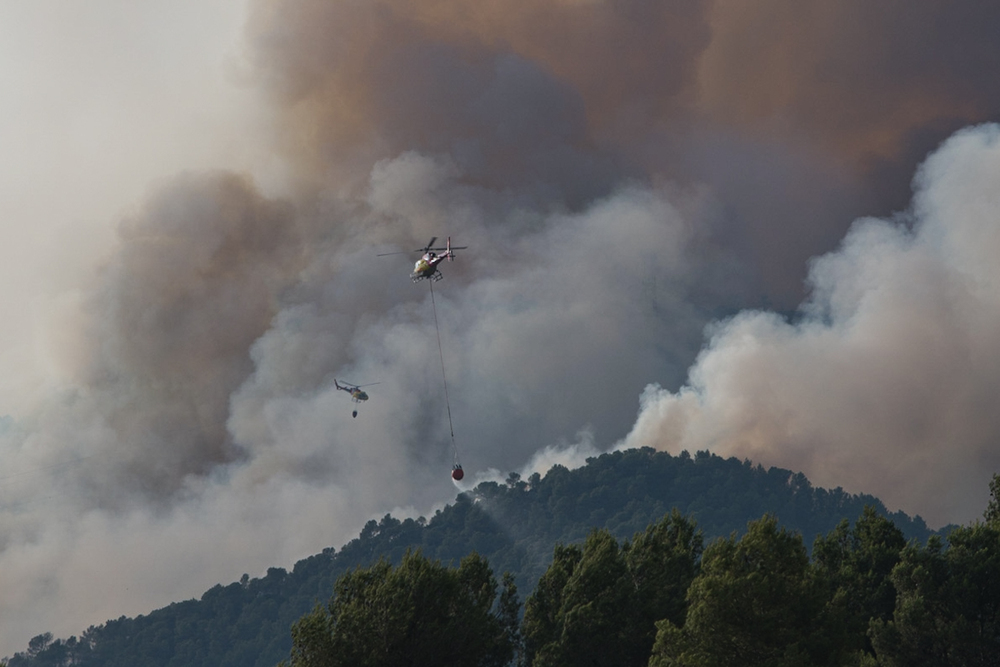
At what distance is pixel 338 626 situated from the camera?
258 ft

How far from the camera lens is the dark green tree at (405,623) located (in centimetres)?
7794

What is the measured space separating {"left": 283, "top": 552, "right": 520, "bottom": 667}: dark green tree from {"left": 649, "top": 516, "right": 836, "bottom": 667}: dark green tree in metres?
20.3

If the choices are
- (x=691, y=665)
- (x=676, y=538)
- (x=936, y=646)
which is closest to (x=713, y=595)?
(x=691, y=665)

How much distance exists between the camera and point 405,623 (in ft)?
261

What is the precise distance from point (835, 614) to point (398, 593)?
31377 mm

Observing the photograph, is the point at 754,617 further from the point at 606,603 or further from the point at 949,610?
the point at 949,610

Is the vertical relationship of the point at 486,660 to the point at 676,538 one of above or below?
below

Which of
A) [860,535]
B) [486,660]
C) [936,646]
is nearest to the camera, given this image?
[936,646]

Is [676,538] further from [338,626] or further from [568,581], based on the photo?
[338,626]

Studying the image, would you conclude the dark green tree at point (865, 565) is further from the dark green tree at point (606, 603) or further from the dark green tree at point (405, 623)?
the dark green tree at point (405, 623)

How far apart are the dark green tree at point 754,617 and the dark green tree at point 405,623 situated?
2030 cm

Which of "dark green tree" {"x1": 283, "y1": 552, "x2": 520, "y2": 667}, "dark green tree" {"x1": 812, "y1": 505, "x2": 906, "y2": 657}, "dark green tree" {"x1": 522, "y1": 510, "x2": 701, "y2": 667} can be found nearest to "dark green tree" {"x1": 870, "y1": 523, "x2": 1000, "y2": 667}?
"dark green tree" {"x1": 812, "y1": 505, "x2": 906, "y2": 657}

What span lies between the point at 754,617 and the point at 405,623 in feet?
88.6

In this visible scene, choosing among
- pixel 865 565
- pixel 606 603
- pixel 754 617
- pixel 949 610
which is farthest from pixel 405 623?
pixel 865 565
